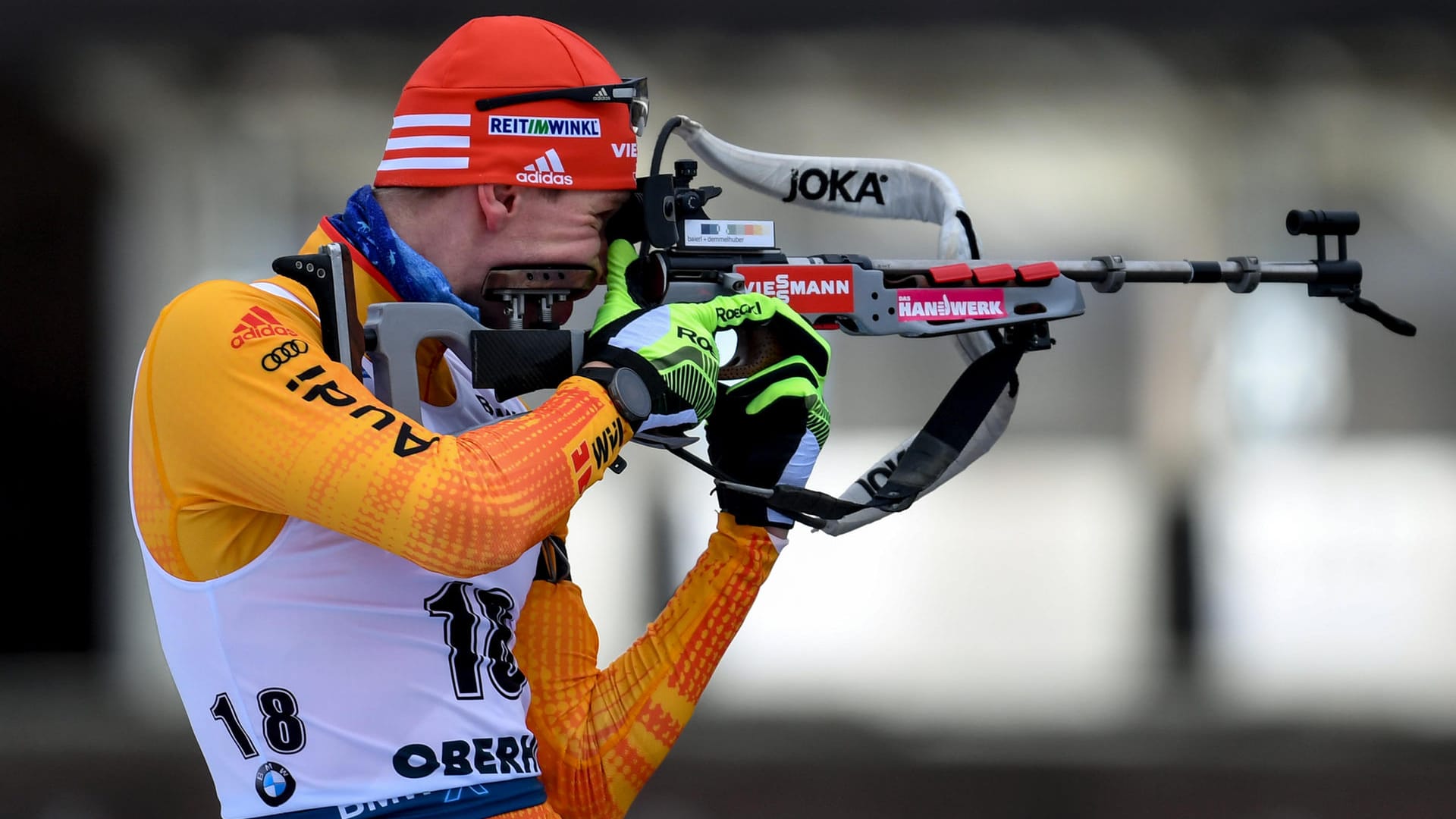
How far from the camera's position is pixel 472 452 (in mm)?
1222

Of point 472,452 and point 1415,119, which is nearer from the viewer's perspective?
point 472,452

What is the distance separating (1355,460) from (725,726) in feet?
7.46

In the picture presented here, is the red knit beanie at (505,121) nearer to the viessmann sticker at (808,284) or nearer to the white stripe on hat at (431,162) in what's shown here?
the white stripe on hat at (431,162)

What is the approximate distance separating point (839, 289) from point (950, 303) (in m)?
0.18

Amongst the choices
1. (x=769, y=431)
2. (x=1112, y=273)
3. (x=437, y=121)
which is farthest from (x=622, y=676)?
(x=1112, y=273)

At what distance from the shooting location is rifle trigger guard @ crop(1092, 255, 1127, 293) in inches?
82.1

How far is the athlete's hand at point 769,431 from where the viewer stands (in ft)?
5.43

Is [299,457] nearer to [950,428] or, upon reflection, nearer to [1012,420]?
[950,428]

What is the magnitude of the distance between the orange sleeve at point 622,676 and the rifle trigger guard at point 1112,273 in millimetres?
746

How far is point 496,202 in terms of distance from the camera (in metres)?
1.47

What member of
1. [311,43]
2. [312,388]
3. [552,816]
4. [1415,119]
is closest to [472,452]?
[312,388]

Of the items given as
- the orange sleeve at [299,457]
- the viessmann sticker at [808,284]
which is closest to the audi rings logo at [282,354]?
the orange sleeve at [299,457]

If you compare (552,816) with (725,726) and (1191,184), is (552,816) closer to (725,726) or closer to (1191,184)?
(725,726)

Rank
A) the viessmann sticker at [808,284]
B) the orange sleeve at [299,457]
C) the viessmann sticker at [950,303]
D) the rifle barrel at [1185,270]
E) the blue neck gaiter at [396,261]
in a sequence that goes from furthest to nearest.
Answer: the rifle barrel at [1185,270], the viessmann sticker at [950,303], the viessmann sticker at [808,284], the blue neck gaiter at [396,261], the orange sleeve at [299,457]
